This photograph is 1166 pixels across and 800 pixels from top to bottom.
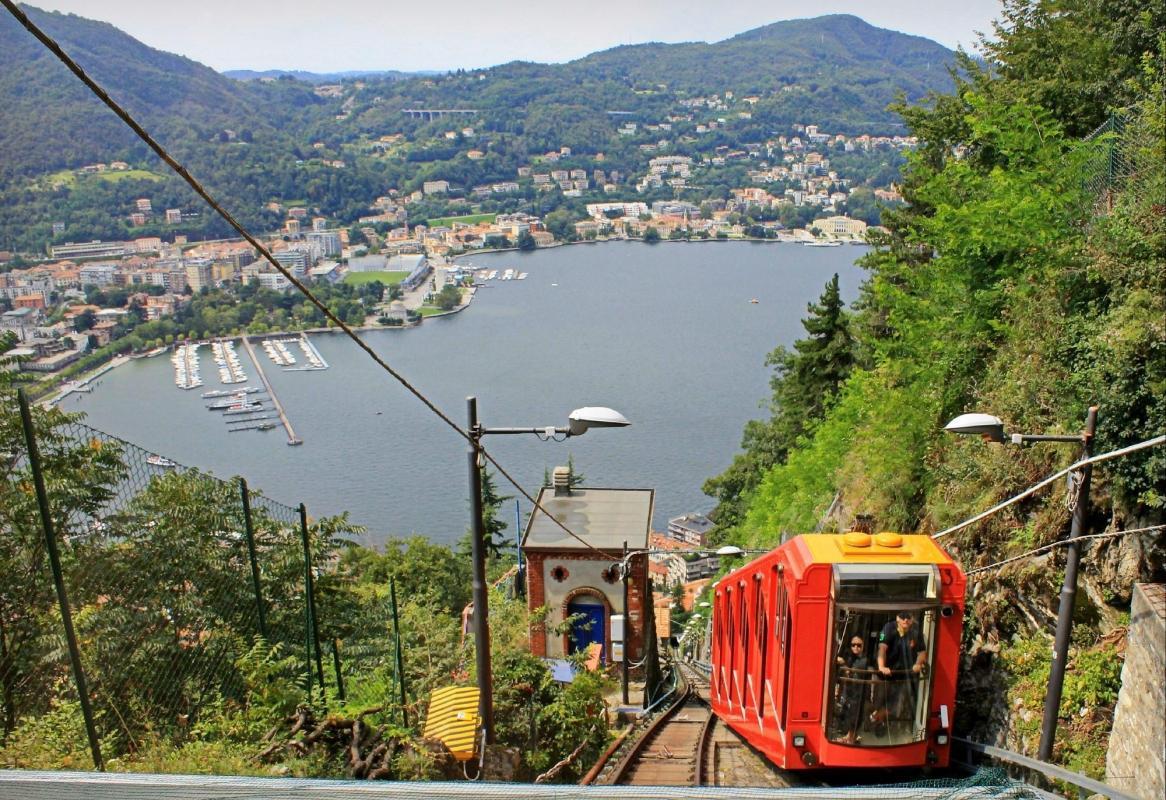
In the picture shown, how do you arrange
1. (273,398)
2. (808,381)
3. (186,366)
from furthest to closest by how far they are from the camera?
(186,366), (273,398), (808,381)

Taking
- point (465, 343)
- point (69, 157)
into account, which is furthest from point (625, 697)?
point (69, 157)

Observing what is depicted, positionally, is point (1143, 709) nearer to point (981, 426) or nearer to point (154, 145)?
point (981, 426)

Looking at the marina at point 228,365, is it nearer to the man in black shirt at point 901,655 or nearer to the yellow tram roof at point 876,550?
the yellow tram roof at point 876,550

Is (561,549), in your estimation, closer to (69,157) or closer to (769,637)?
(769,637)

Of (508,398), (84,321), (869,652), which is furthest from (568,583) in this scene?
(84,321)

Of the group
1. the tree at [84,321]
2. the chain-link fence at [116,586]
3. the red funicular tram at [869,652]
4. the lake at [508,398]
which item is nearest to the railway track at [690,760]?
the red funicular tram at [869,652]

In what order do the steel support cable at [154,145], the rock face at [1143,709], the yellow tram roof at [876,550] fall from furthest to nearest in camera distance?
the yellow tram roof at [876,550] → the rock face at [1143,709] → the steel support cable at [154,145]

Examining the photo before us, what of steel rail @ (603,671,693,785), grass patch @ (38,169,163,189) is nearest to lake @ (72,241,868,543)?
steel rail @ (603,671,693,785)
